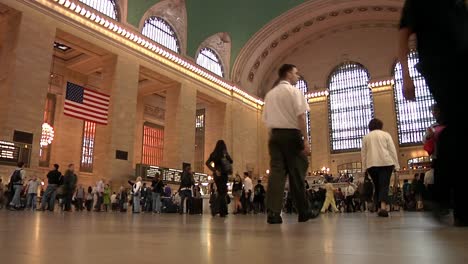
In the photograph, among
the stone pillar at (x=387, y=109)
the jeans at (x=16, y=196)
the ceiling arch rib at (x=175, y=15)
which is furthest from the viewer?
the stone pillar at (x=387, y=109)

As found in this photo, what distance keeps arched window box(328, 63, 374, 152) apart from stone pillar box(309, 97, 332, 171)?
0.56 metres

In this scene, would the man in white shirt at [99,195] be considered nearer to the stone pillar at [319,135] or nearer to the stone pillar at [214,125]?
the stone pillar at [214,125]

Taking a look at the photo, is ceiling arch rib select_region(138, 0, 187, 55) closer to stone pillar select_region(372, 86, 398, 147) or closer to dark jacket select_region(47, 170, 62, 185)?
dark jacket select_region(47, 170, 62, 185)

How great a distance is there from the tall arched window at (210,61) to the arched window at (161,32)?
1888mm

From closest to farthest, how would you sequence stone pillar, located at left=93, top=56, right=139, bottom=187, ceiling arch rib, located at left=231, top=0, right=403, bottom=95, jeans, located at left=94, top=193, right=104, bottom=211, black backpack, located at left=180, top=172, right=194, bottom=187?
black backpack, located at left=180, top=172, right=194, bottom=187, jeans, located at left=94, top=193, right=104, bottom=211, stone pillar, located at left=93, top=56, right=139, bottom=187, ceiling arch rib, located at left=231, top=0, right=403, bottom=95

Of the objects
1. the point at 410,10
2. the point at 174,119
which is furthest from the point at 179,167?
the point at 410,10

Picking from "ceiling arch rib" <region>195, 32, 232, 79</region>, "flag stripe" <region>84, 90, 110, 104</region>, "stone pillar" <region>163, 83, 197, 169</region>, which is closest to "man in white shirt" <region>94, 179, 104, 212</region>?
"flag stripe" <region>84, 90, 110, 104</region>

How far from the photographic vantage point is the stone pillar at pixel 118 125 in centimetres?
1489

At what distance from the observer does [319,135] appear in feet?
84.1

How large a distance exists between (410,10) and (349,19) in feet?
77.3

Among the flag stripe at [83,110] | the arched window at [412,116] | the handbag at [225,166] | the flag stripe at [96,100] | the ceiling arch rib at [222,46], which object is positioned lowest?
the handbag at [225,166]

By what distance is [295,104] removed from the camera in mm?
3617

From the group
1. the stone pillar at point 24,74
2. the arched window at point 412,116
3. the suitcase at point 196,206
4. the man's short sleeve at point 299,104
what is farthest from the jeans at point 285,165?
the arched window at point 412,116

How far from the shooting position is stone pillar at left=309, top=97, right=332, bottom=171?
82.7 ft
